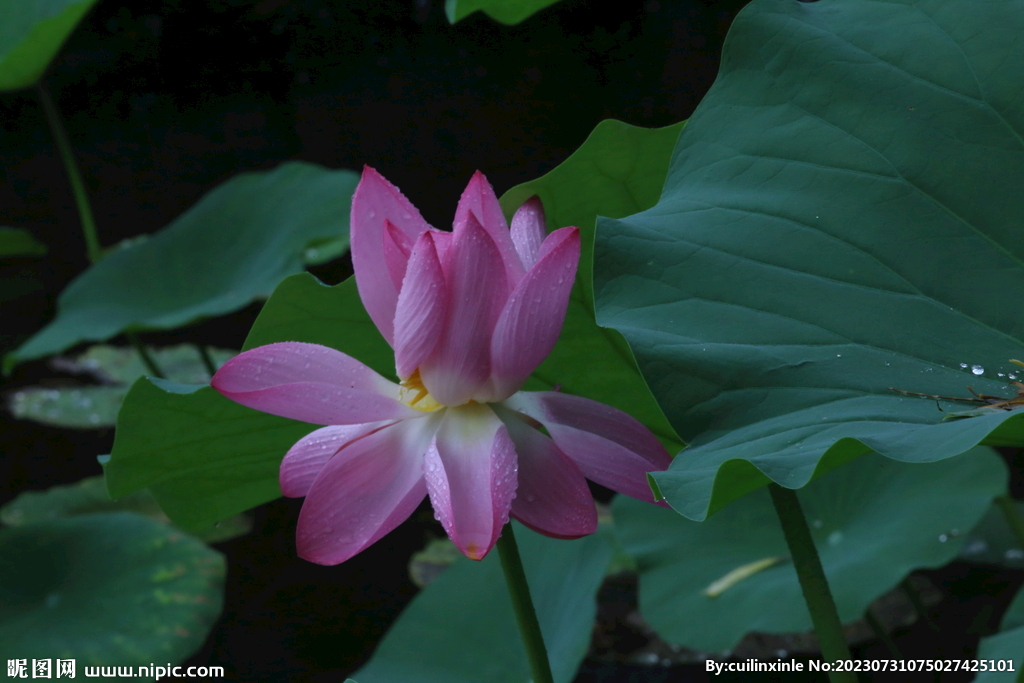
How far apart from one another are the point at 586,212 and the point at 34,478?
7.91 feet

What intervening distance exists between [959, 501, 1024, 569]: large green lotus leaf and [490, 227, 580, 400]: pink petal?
57.2 inches

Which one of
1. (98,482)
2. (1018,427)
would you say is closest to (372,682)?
(1018,427)

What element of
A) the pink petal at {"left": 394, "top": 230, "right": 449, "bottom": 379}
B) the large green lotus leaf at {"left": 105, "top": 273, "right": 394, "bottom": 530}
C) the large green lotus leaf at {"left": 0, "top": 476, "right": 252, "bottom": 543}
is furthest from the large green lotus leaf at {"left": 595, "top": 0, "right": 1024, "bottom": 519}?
the large green lotus leaf at {"left": 0, "top": 476, "right": 252, "bottom": 543}

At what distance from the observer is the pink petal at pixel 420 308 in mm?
363

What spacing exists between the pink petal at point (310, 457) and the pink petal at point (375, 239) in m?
0.05

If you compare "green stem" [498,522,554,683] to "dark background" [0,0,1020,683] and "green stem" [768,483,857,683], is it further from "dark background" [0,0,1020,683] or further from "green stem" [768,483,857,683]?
"dark background" [0,0,1020,683]

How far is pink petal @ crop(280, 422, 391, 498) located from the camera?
40 cm

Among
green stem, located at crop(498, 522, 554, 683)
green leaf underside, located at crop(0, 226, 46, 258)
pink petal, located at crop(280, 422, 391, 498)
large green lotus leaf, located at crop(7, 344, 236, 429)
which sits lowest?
large green lotus leaf, located at crop(7, 344, 236, 429)

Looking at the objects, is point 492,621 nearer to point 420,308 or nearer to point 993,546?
point 420,308

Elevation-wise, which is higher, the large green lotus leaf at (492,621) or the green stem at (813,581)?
the green stem at (813,581)

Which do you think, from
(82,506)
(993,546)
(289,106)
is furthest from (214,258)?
(993,546)

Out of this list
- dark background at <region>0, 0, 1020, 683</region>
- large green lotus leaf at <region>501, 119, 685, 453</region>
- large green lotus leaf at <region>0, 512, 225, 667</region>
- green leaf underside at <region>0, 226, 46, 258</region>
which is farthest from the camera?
dark background at <region>0, 0, 1020, 683</region>

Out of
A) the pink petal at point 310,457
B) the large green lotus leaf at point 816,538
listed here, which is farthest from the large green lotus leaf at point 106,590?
the pink petal at point 310,457

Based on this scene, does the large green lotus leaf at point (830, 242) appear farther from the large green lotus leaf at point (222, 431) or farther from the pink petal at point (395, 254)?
the large green lotus leaf at point (222, 431)
